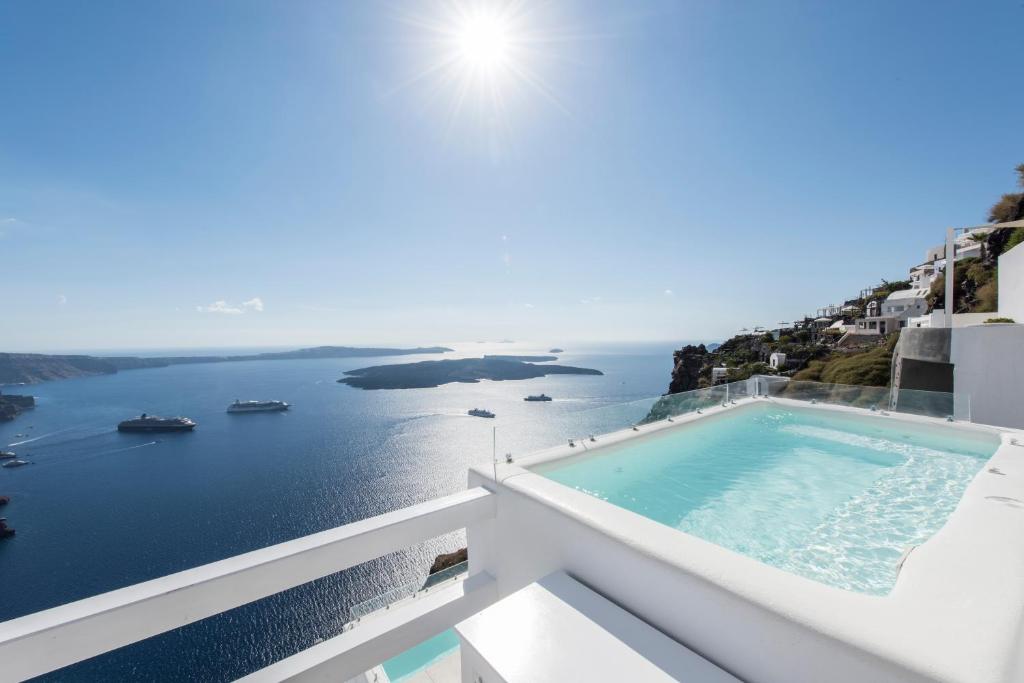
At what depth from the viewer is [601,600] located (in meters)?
1.58

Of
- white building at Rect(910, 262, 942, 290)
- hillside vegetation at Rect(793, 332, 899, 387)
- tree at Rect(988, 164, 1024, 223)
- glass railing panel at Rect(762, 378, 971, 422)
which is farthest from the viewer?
white building at Rect(910, 262, 942, 290)

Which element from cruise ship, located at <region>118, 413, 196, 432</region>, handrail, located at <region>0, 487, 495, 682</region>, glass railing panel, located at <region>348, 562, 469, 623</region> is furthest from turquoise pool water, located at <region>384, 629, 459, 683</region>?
cruise ship, located at <region>118, 413, 196, 432</region>

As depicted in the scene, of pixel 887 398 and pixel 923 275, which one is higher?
pixel 923 275

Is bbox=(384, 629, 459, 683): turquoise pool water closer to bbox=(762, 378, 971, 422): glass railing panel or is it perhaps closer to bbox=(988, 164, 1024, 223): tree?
bbox=(762, 378, 971, 422): glass railing panel

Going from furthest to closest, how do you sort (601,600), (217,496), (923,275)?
(923,275)
(217,496)
(601,600)

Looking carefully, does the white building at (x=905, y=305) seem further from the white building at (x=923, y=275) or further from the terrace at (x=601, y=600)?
the terrace at (x=601, y=600)

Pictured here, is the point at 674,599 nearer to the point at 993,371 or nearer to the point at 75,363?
the point at 993,371

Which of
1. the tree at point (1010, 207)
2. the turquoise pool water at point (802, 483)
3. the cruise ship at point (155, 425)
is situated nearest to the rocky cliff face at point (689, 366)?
the tree at point (1010, 207)

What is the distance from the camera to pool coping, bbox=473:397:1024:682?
988 millimetres

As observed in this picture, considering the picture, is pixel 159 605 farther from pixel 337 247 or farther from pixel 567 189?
pixel 337 247

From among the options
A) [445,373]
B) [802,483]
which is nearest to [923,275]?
[802,483]

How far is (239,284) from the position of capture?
23188 mm

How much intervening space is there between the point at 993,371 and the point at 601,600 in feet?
26.0

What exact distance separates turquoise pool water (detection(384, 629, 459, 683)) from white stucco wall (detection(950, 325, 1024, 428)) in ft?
23.8
